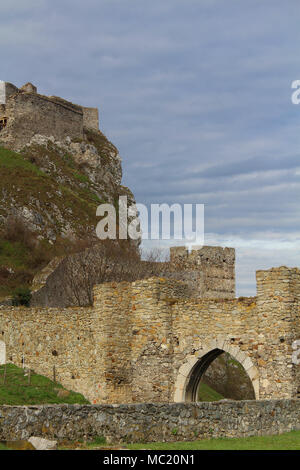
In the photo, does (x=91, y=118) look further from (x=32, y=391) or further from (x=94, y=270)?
(x=32, y=391)

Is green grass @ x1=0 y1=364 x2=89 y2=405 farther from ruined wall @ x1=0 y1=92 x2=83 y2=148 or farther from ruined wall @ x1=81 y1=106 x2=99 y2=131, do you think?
ruined wall @ x1=81 y1=106 x2=99 y2=131

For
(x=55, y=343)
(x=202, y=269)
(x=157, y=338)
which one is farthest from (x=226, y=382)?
(x=157, y=338)

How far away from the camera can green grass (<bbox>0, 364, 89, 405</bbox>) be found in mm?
24152

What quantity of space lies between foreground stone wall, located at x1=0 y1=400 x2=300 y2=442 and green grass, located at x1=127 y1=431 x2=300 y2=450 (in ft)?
1.05

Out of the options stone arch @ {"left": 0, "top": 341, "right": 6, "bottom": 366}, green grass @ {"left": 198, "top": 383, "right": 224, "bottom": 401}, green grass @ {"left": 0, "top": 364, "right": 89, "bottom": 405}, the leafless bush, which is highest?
the leafless bush

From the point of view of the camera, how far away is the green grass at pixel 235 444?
492 inches

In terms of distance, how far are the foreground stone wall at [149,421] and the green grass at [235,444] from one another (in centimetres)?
32

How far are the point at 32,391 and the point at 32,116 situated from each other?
6635cm

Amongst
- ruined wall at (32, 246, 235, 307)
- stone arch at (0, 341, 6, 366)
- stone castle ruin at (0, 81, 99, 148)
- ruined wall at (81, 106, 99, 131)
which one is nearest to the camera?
stone arch at (0, 341, 6, 366)

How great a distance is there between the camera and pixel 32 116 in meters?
87.3

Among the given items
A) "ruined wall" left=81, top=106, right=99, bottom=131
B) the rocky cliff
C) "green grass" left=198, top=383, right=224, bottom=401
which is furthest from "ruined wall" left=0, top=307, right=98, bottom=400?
"ruined wall" left=81, top=106, right=99, bottom=131

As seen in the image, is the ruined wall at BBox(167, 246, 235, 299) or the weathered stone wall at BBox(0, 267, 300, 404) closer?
the weathered stone wall at BBox(0, 267, 300, 404)

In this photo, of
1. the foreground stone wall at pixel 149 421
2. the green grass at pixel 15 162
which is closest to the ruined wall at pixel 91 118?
the green grass at pixel 15 162
